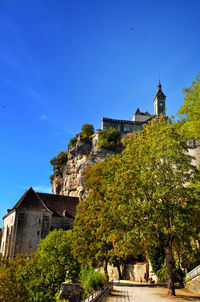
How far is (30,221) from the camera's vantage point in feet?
156

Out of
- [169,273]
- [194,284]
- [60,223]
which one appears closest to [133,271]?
[194,284]

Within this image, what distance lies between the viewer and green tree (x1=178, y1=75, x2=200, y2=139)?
29233 millimetres

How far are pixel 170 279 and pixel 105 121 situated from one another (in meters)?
50.0

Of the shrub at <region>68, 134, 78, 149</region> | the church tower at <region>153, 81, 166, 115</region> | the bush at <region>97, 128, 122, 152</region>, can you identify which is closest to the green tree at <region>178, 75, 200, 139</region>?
the bush at <region>97, 128, 122, 152</region>

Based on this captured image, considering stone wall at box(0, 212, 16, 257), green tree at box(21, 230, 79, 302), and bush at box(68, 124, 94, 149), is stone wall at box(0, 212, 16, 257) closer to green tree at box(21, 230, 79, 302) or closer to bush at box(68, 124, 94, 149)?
green tree at box(21, 230, 79, 302)

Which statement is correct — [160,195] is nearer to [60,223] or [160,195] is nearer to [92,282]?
[92,282]

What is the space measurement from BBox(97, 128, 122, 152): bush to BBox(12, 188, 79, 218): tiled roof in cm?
1199

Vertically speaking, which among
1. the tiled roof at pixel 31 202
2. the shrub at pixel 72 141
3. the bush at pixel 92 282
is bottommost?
the bush at pixel 92 282

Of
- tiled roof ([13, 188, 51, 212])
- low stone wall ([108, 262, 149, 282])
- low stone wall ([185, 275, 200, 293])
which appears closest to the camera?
low stone wall ([185, 275, 200, 293])

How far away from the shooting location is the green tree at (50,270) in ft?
73.4

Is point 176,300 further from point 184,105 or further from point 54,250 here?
point 184,105

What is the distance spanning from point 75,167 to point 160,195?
1824 inches

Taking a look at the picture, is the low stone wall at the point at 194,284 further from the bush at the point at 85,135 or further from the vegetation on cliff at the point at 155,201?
the bush at the point at 85,135

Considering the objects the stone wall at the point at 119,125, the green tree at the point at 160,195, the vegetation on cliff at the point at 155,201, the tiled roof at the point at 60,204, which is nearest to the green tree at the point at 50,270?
the vegetation on cliff at the point at 155,201
